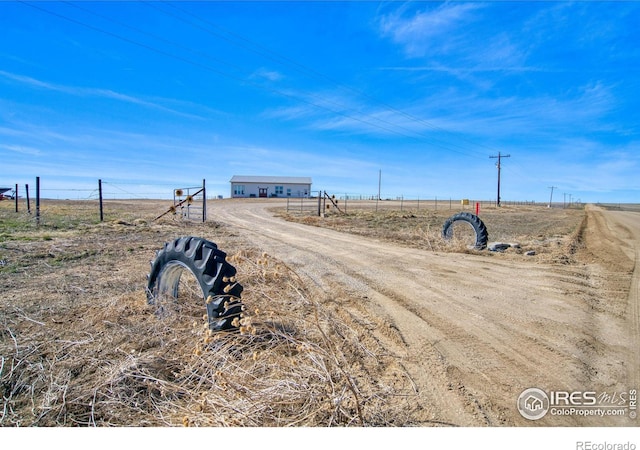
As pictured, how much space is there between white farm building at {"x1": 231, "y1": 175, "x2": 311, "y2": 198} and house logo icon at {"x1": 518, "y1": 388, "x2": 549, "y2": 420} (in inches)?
3004

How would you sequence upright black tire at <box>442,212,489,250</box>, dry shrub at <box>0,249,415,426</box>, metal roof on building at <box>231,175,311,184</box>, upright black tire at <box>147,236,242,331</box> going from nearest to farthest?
1. dry shrub at <box>0,249,415,426</box>
2. upright black tire at <box>147,236,242,331</box>
3. upright black tire at <box>442,212,489,250</box>
4. metal roof on building at <box>231,175,311,184</box>

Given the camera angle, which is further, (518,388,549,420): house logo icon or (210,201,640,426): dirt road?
(210,201,640,426): dirt road

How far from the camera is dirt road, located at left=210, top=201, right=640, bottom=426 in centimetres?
290

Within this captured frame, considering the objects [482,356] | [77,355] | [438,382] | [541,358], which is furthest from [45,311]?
[541,358]

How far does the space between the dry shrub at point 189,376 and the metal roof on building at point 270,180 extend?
76.9 meters

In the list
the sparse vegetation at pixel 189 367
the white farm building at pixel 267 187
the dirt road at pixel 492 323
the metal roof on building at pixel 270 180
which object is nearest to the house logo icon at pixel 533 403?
the dirt road at pixel 492 323

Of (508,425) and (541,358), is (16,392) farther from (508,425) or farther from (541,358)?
(541,358)

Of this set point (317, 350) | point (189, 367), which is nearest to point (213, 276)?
point (189, 367)

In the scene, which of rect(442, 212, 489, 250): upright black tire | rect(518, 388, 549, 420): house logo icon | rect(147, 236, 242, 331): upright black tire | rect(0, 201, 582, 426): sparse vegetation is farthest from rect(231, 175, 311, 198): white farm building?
rect(518, 388, 549, 420): house logo icon

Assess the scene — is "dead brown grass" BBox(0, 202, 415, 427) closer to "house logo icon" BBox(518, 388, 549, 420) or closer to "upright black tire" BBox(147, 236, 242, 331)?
"upright black tire" BBox(147, 236, 242, 331)

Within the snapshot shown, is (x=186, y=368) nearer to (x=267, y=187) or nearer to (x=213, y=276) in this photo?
(x=213, y=276)

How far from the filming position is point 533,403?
2.76 metres

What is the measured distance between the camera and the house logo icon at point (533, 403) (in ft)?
8.61

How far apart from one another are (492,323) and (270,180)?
3134 inches
